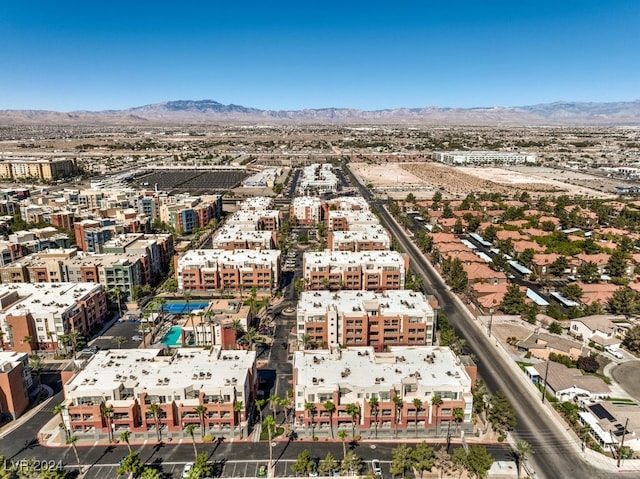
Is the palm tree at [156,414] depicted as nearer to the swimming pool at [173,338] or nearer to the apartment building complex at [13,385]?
the apartment building complex at [13,385]

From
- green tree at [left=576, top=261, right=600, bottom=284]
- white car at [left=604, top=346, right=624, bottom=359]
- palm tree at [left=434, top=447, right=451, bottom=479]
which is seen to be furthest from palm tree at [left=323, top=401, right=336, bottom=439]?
green tree at [left=576, top=261, right=600, bottom=284]

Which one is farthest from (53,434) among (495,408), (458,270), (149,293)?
(458,270)

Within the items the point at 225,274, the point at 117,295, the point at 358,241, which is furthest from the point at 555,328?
the point at 117,295

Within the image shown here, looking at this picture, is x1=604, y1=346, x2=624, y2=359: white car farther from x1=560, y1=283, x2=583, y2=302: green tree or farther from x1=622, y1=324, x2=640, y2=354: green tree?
x1=560, y1=283, x2=583, y2=302: green tree

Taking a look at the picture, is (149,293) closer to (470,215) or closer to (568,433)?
(568,433)

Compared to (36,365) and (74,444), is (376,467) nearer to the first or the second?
(74,444)

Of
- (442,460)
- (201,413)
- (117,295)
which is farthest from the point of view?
(117,295)

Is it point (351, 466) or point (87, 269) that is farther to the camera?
point (87, 269)
